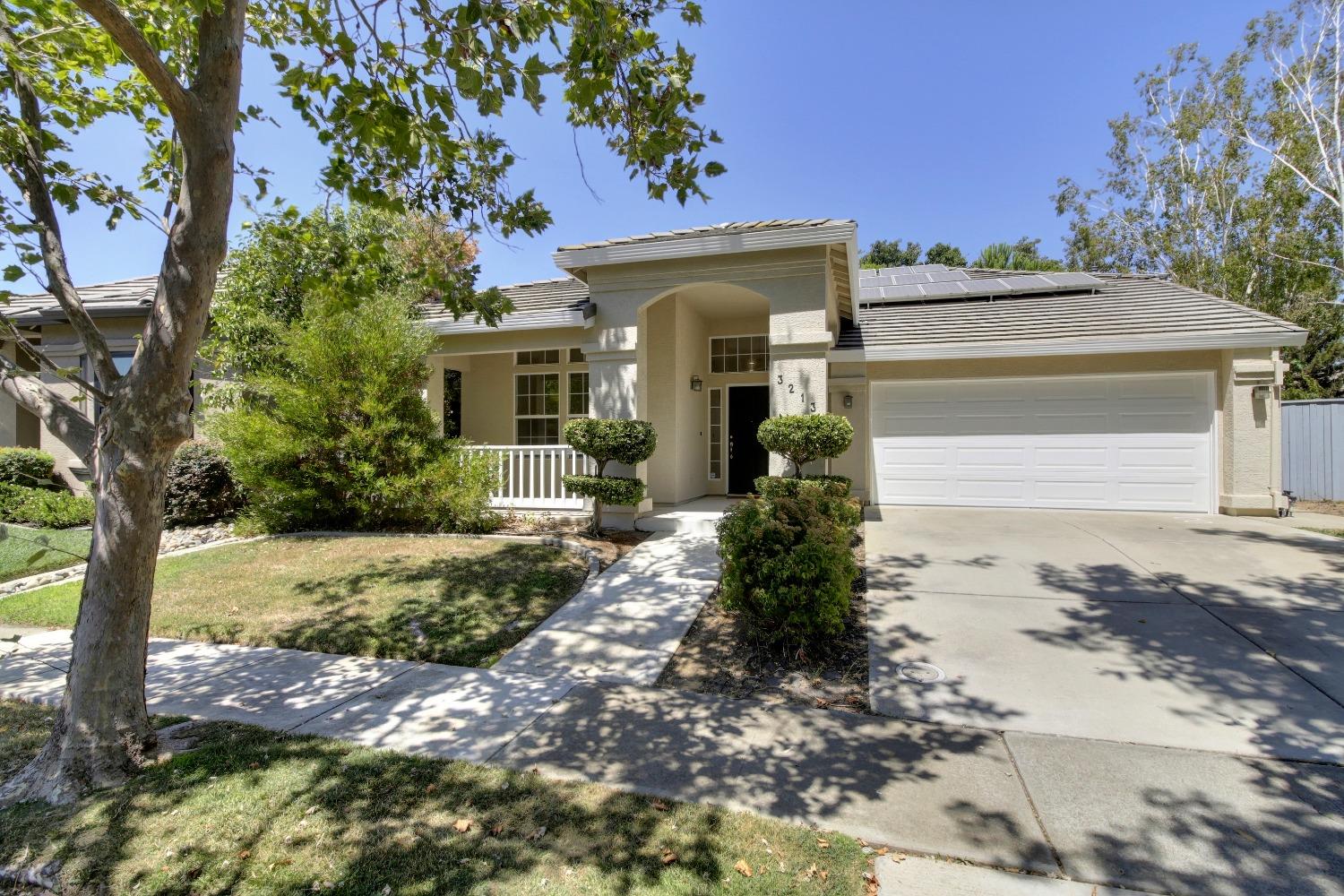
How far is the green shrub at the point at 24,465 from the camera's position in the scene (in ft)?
35.3

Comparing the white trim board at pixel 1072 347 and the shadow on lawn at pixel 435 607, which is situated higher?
the white trim board at pixel 1072 347

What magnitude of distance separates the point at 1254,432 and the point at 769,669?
10.00 meters

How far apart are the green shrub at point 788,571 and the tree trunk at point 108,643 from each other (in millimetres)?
3859

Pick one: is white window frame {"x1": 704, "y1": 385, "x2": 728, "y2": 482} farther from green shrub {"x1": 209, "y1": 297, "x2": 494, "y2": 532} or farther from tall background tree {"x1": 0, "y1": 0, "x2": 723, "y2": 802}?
tall background tree {"x1": 0, "y1": 0, "x2": 723, "y2": 802}

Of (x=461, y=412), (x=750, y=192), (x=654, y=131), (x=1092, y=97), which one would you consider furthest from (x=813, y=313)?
(x=1092, y=97)

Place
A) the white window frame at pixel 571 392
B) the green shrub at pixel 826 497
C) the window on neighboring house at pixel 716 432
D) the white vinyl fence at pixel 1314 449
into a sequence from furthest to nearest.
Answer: the window on neighboring house at pixel 716 432 < the white window frame at pixel 571 392 < the white vinyl fence at pixel 1314 449 < the green shrub at pixel 826 497

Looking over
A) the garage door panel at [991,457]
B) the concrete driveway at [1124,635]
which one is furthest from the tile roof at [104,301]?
the garage door panel at [991,457]

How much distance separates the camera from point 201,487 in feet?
32.3

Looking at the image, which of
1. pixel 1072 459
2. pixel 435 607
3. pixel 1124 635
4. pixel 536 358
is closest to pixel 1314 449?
pixel 1072 459

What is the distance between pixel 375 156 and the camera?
4.55m

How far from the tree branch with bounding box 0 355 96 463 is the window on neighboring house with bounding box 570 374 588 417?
352 inches

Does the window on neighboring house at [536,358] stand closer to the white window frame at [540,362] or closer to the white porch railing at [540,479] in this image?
the white window frame at [540,362]

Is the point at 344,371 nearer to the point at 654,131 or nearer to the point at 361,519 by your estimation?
the point at 361,519

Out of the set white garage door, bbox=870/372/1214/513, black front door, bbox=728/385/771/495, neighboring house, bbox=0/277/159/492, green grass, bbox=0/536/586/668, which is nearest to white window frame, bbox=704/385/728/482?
black front door, bbox=728/385/771/495
